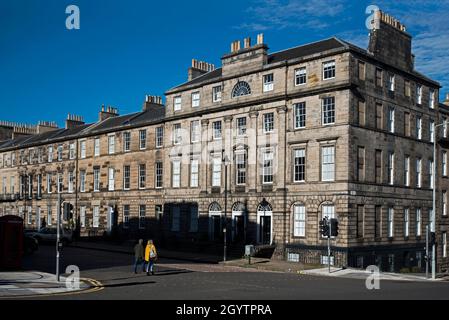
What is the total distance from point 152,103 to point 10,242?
37.1 metres

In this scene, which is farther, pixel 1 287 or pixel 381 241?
pixel 381 241

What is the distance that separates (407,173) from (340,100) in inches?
377

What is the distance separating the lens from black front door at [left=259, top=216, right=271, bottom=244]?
43500 mm

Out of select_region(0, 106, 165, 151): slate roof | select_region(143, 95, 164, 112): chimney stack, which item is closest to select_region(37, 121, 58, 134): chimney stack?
select_region(0, 106, 165, 151): slate roof

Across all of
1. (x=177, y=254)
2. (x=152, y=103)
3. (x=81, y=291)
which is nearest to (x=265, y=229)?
(x=177, y=254)

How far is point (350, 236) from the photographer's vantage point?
38750 millimetres

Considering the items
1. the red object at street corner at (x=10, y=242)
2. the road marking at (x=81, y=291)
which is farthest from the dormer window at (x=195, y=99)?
the road marking at (x=81, y=291)

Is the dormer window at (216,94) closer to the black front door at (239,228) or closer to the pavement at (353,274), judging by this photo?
the black front door at (239,228)

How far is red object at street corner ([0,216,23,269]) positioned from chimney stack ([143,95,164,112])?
35.4 m

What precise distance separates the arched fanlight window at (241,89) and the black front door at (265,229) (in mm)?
9737

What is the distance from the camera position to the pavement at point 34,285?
804 inches

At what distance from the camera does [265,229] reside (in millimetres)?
43750

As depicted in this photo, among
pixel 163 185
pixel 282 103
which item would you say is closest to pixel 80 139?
pixel 163 185

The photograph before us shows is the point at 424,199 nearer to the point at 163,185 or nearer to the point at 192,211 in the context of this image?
the point at 192,211
